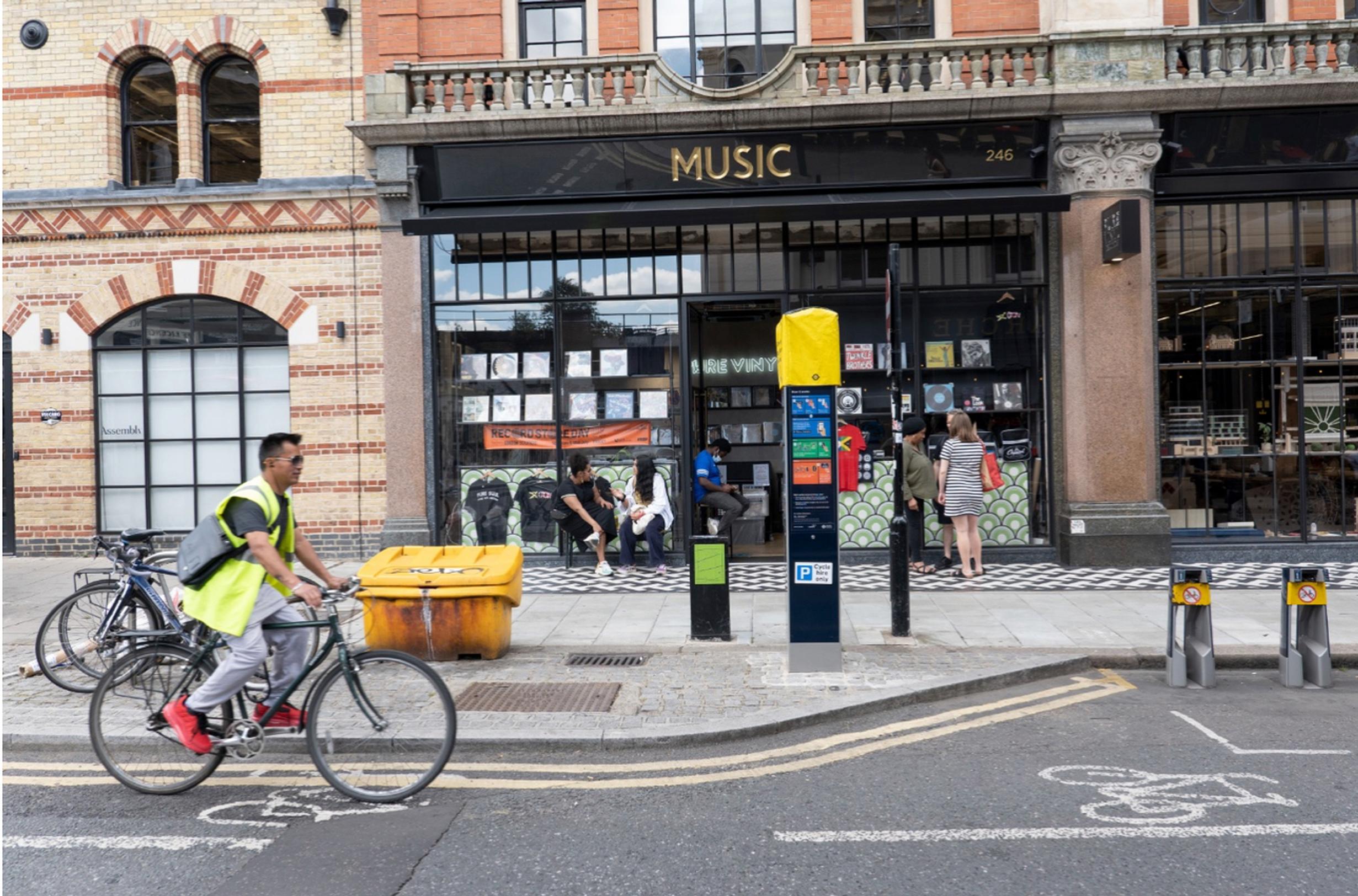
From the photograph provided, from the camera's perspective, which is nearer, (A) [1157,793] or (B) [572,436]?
(A) [1157,793]

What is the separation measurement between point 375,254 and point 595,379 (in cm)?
324

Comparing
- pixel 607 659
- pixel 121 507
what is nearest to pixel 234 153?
pixel 121 507

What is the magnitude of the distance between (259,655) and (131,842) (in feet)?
3.15

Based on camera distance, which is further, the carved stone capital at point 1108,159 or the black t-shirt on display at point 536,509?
the black t-shirt on display at point 536,509

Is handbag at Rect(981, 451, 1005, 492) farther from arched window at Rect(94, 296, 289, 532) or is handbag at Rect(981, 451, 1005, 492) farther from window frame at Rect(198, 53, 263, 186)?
window frame at Rect(198, 53, 263, 186)

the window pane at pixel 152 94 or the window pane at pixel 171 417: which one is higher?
the window pane at pixel 152 94

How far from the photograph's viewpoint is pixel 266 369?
13.5 m

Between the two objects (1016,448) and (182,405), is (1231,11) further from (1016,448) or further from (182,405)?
(182,405)

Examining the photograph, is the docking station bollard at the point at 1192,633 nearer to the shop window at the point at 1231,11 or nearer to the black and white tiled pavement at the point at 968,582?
the black and white tiled pavement at the point at 968,582

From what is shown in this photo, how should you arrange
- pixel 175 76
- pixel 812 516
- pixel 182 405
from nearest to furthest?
pixel 812 516, pixel 175 76, pixel 182 405

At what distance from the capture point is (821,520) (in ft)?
24.7

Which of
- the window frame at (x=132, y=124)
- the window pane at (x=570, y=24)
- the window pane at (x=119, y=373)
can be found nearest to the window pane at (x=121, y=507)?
the window pane at (x=119, y=373)

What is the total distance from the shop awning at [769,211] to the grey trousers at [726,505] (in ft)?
10.9

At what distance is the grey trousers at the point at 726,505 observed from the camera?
12875 mm
